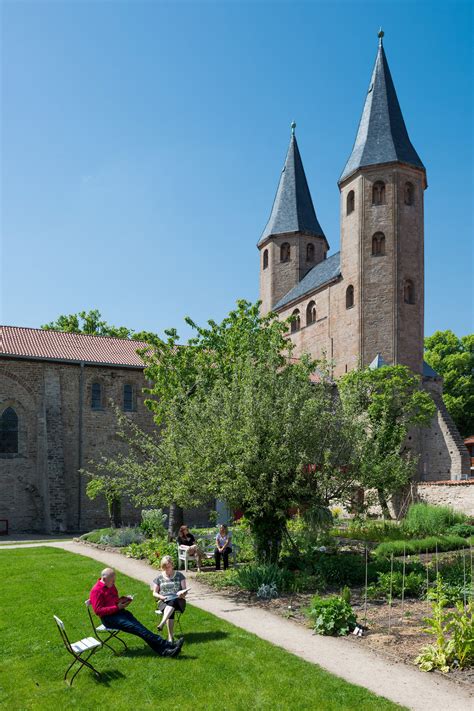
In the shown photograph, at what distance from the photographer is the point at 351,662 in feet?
26.3

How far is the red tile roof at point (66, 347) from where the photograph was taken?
29180 mm

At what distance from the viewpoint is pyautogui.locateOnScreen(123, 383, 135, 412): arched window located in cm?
3104

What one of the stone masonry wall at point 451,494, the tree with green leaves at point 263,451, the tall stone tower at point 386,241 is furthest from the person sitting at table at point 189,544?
the tall stone tower at point 386,241

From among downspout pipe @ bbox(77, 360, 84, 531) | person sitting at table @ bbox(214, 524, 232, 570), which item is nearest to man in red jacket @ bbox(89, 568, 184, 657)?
person sitting at table @ bbox(214, 524, 232, 570)

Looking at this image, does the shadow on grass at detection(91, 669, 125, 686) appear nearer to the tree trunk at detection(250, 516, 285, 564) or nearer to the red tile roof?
the tree trunk at detection(250, 516, 285, 564)

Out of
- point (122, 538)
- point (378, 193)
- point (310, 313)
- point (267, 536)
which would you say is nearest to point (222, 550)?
point (267, 536)

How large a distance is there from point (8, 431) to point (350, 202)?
2244 centimetres

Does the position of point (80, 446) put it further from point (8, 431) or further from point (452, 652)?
point (452, 652)

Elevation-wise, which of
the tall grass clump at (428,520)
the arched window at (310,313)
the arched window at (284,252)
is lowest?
the tall grass clump at (428,520)

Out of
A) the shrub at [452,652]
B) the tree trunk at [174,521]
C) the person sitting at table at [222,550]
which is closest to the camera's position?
the shrub at [452,652]

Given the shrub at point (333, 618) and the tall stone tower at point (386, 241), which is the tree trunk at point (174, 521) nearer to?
the shrub at point (333, 618)

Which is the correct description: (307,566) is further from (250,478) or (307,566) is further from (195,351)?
(195,351)

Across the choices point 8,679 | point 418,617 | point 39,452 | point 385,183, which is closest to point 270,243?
point 385,183

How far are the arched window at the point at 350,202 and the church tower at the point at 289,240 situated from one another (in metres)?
9.09
